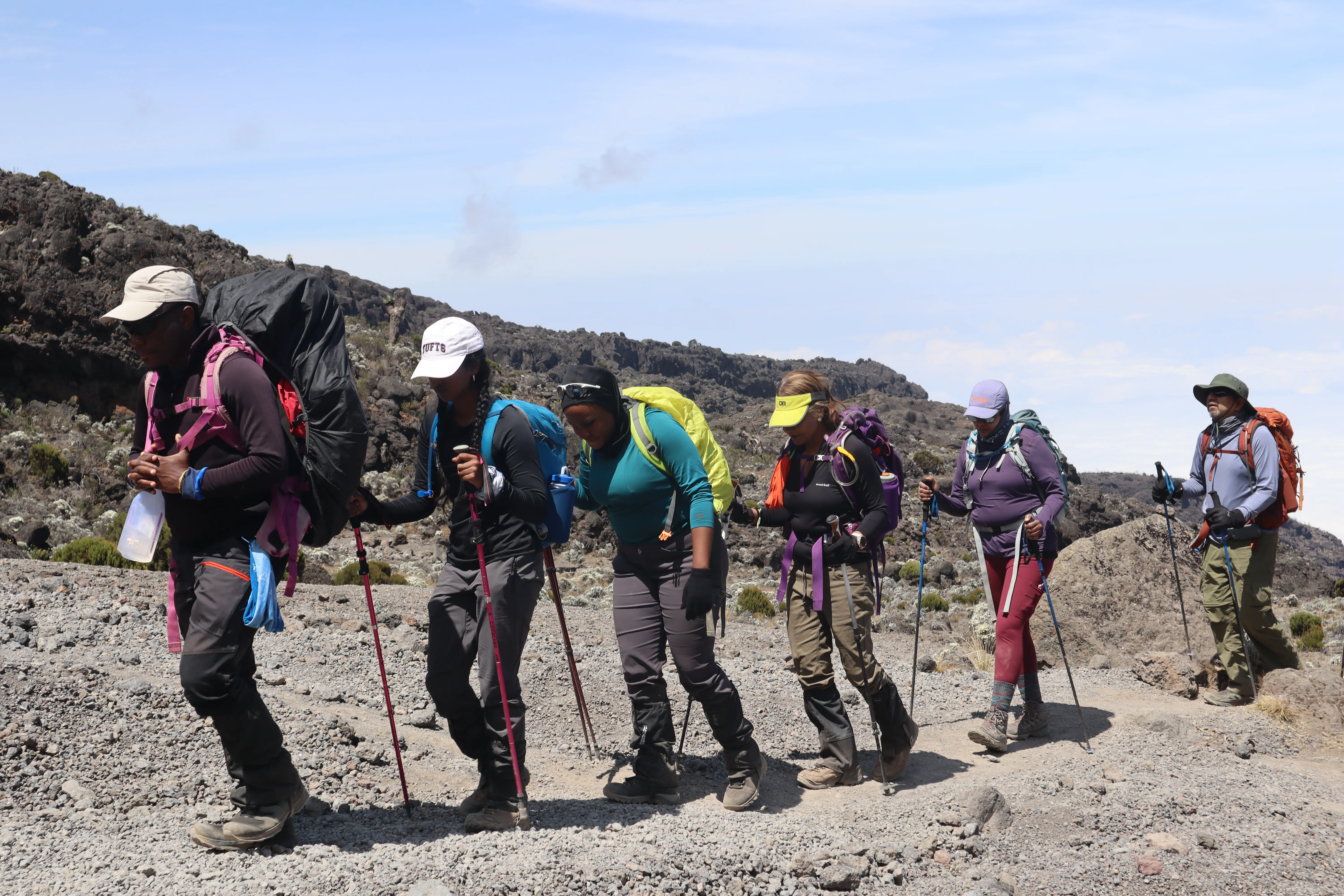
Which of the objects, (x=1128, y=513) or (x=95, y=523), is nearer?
(x=95, y=523)

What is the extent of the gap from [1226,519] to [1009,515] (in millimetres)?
2073

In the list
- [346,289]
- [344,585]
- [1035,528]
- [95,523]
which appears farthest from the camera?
[346,289]

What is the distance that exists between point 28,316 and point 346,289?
57.6 meters

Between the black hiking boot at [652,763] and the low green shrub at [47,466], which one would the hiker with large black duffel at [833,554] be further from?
the low green shrub at [47,466]

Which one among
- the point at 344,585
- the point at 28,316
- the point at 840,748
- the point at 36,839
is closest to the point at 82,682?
the point at 36,839

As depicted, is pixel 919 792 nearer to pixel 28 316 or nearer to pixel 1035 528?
pixel 1035 528

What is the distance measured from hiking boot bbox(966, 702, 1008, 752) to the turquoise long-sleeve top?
2880 millimetres

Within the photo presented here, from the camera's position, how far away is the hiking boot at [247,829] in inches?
169

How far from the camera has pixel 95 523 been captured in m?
20.8

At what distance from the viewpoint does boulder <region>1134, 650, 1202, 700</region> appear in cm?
875

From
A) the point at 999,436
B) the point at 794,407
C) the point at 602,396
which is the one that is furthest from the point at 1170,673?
the point at 602,396

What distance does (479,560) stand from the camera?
4.70 metres

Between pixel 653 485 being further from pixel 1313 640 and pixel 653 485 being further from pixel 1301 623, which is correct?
pixel 1301 623

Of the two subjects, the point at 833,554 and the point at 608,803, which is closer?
the point at 608,803
